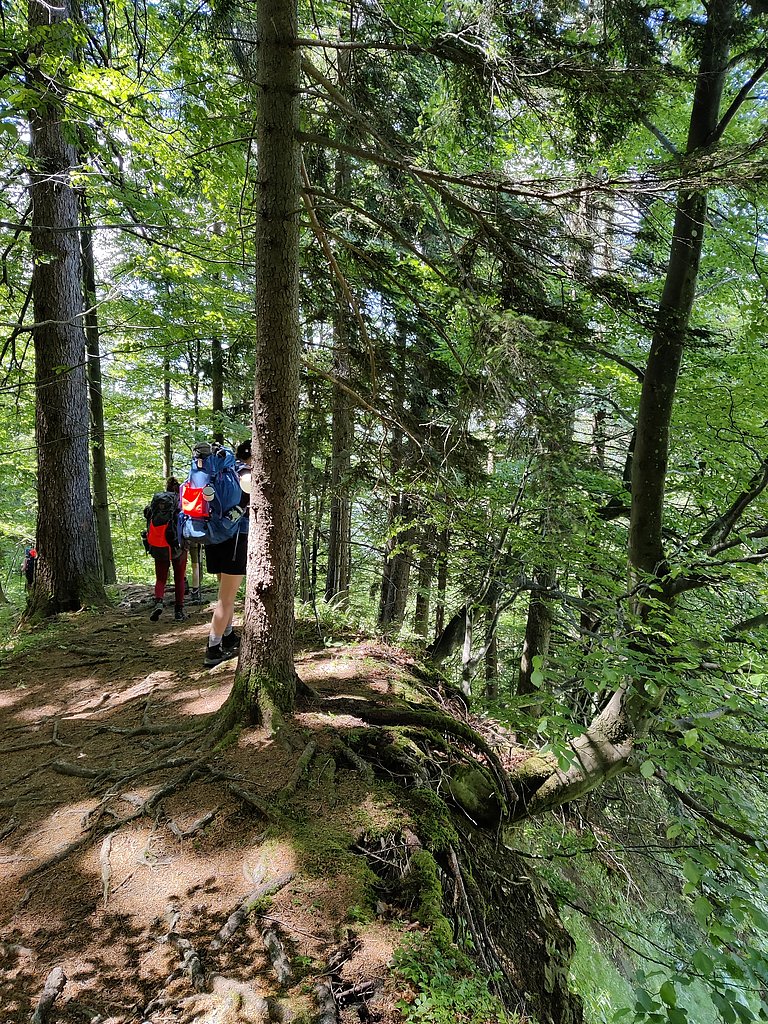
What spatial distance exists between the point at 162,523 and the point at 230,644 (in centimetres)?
239

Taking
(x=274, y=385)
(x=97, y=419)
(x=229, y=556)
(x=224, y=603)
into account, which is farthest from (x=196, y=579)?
(x=274, y=385)

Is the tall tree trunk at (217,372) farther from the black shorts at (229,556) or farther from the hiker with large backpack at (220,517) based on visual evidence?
the black shorts at (229,556)

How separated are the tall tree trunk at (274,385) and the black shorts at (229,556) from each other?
3.66 feet

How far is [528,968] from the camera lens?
9.89 feet

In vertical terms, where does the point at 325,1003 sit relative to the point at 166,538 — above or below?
below

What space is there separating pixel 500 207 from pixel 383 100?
1.88 m

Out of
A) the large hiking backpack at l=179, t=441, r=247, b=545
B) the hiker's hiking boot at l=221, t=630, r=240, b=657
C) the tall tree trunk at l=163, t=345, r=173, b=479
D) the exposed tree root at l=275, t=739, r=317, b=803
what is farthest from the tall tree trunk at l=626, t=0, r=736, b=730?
the tall tree trunk at l=163, t=345, r=173, b=479

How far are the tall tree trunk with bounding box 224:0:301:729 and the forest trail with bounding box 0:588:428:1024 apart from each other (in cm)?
55

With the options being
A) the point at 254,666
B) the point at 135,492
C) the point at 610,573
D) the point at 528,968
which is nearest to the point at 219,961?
the point at 254,666

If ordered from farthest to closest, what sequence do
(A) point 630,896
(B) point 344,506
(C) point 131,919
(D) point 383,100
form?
(B) point 344,506 < (A) point 630,896 < (D) point 383,100 < (C) point 131,919

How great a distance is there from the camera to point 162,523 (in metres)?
7.05

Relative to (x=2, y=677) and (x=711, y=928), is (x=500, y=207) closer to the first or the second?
(x=711, y=928)

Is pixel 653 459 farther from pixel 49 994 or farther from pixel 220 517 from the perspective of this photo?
pixel 49 994

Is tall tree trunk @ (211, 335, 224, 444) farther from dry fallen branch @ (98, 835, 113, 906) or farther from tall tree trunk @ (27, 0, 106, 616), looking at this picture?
dry fallen branch @ (98, 835, 113, 906)
